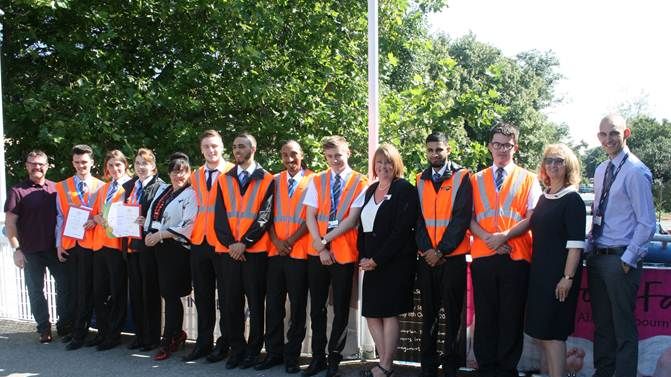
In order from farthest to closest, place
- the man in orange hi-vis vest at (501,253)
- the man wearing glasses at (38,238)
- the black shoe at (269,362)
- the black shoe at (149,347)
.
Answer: the man wearing glasses at (38,238) → the black shoe at (149,347) → the black shoe at (269,362) → the man in orange hi-vis vest at (501,253)

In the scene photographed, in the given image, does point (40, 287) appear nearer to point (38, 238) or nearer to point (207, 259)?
point (38, 238)

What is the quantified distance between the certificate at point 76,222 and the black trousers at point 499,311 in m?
4.06

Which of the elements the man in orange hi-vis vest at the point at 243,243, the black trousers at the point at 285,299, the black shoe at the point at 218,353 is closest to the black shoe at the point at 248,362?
the man in orange hi-vis vest at the point at 243,243

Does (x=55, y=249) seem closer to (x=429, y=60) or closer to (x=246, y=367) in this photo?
(x=246, y=367)

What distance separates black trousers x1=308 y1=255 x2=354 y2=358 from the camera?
5.17 m

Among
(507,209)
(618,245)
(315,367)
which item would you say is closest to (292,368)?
(315,367)

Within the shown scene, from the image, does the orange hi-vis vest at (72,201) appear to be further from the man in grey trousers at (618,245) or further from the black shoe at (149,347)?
the man in grey trousers at (618,245)

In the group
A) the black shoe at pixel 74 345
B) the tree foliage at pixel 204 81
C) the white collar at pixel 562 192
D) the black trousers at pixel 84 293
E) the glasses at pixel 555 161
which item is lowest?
the black shoe at pixel 74 345

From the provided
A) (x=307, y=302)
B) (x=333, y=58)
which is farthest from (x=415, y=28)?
(x=307, y=302)

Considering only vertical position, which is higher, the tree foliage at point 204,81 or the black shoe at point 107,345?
the tree foliage at point 204,81

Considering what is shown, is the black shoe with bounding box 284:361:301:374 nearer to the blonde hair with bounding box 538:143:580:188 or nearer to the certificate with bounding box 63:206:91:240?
the certificate with bounding box 63:206:91:240

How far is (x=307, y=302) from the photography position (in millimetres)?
5688

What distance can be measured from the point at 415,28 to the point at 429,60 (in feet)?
11.6

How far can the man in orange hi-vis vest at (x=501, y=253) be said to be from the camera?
181 inches
